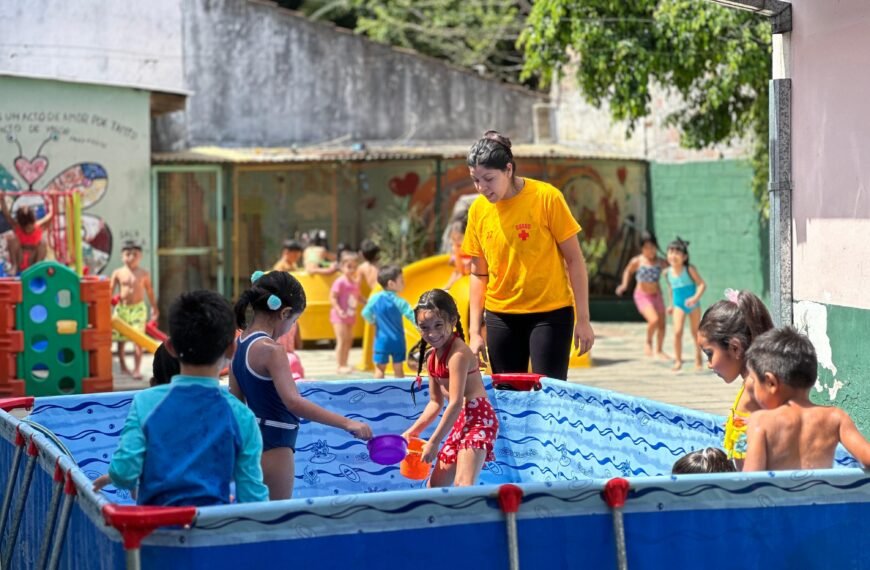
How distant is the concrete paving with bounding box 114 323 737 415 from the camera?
516 inches

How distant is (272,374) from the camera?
19.5ft

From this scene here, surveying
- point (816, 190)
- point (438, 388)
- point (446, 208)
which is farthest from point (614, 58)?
point (438, 388)

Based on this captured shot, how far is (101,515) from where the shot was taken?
4.43m

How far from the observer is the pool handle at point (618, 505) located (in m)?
4.57

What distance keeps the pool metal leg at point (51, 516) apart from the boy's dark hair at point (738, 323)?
2.52 meters

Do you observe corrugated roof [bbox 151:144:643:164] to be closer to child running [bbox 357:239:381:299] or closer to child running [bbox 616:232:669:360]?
child running [bbox 357:239:381:299]

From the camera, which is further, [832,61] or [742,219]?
[742,219]

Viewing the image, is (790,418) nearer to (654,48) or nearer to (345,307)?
(345,307)

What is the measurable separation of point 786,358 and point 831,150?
414cm

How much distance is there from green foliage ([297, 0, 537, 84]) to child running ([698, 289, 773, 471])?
22195 mm

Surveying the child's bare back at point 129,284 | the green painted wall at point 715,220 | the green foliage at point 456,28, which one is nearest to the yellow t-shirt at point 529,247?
the child's bare back at point 129,284

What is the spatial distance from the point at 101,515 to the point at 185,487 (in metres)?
0.30

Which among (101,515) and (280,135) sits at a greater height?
(280,135)

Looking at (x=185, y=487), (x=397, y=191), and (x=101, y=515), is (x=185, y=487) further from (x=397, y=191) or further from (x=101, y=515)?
(x=397, y=191)
